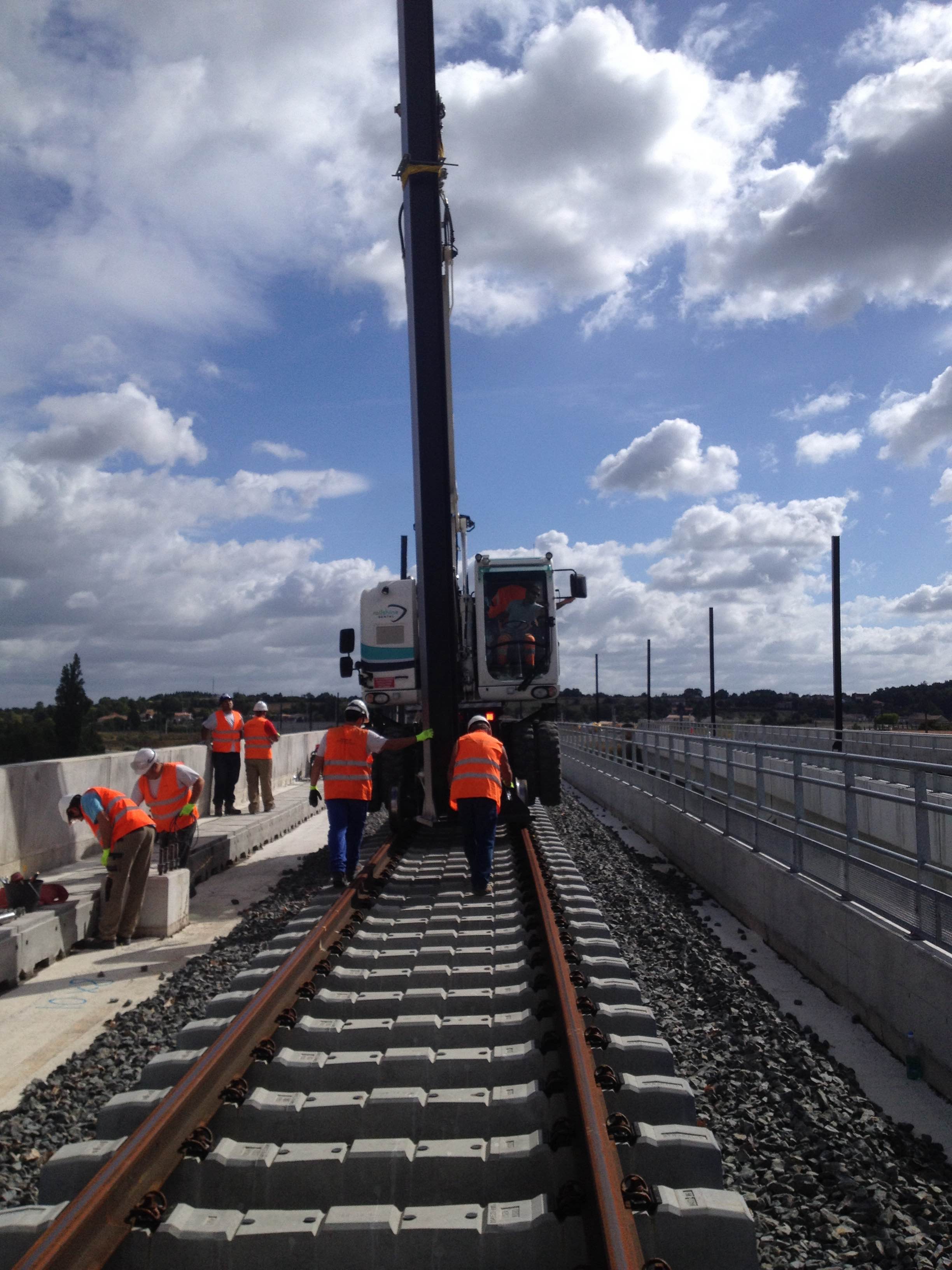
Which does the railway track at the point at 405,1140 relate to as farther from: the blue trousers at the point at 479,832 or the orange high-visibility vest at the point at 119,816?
the orange high-visibility vest at the point at 119,816

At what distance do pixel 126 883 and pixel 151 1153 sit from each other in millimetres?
5494

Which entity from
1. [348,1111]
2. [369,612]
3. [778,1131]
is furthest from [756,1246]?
[369,612]

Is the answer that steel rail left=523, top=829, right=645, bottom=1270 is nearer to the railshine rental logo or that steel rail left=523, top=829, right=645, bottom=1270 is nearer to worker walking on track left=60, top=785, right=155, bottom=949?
worker walking on track left=60, top=785, right=155, bottom=949

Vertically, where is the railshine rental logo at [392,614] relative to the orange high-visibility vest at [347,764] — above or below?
above

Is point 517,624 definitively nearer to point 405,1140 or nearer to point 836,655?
point 405,1140

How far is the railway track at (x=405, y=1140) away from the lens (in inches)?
137

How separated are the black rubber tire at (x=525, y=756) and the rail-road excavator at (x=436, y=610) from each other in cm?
2

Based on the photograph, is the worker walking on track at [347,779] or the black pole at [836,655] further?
the black pole at [836,655]

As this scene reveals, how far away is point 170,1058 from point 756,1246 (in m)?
3.01

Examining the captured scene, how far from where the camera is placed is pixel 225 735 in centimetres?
1725

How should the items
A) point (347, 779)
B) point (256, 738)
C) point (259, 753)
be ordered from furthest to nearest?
point (259, 753) → point (256, 738) → point (347, 779)

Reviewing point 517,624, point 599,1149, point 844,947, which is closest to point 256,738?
point 517,624

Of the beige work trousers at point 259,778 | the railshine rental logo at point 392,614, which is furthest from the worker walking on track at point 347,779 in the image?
the beige work trousers at point 259,778

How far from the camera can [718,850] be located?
11.0 meters
